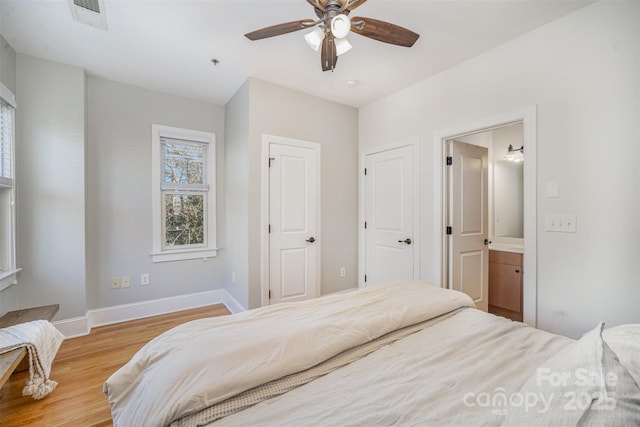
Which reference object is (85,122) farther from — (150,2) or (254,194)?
(254,194)

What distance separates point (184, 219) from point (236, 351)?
2.81m

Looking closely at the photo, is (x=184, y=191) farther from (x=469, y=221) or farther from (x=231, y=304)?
(x=469, y=221)

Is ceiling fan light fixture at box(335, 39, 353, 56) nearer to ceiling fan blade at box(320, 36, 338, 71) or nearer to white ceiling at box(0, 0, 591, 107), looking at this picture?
ceiling fan blade at box(320, 36, 338, 71)

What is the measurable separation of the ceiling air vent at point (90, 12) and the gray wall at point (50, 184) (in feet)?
2.82

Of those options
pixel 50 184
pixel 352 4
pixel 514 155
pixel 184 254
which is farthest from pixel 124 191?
pixel 514 155

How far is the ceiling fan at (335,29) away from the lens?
138 cm

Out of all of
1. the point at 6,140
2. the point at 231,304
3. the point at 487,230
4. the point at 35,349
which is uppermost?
the point at 6,140

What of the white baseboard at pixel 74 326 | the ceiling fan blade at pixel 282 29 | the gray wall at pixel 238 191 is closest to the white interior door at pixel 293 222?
the gray wall at pixel 238 191

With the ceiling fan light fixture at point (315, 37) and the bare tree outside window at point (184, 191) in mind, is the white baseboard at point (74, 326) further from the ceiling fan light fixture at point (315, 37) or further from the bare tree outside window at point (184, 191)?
the ceiling fan light fixture at point (315, 37)

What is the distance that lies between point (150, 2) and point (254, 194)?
5.49 feet

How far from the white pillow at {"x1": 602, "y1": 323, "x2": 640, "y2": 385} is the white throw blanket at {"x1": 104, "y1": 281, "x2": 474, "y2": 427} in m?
0.65

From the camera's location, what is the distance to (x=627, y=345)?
0.92 meters

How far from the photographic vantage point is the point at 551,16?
189 cm

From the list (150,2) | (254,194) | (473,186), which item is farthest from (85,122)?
(473,186)
